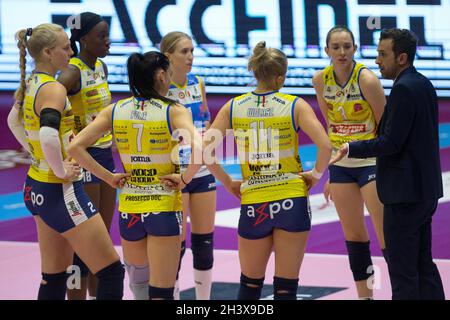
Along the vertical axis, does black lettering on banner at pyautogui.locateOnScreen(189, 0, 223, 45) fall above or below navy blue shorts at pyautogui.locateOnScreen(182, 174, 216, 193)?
above

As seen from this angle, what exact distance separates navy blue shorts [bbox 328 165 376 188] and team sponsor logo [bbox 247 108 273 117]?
3.86 feet

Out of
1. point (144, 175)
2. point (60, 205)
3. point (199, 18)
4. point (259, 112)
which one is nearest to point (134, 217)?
point (144, 175)

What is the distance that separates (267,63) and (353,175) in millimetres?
1355

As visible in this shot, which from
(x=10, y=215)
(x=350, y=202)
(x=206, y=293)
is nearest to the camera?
(x=350, y=202)

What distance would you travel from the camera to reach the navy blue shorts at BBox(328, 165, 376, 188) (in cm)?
601

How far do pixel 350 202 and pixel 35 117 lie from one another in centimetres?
222

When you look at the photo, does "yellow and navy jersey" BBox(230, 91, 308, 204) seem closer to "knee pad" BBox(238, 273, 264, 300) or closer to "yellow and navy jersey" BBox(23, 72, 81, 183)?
"knee pad" BBox(238, 273, 264, 300)

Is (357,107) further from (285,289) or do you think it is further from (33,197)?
(33,197)

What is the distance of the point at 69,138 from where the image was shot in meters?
5.40

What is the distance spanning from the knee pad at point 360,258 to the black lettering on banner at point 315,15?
413 cm

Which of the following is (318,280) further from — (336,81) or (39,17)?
(39,17)

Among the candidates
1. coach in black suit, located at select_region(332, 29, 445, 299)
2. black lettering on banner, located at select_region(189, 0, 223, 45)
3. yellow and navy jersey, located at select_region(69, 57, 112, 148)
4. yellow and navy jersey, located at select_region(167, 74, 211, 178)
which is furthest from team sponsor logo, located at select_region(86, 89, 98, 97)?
black lettering on banner, located at select_region(189, 0, 223, 45)
